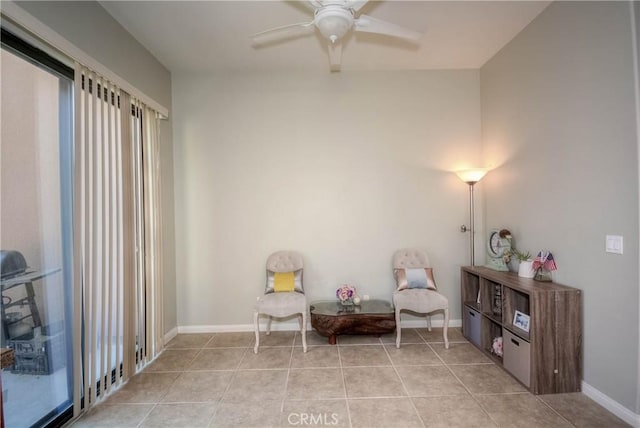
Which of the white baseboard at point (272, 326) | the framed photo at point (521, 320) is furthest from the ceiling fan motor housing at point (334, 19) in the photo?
the white baseboard at point (272, 326)

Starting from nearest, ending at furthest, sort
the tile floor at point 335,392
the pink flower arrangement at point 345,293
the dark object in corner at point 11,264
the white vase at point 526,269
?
1. the dark object in corner at point 11,264
2. the tile floor at point 335,392
3. the white vase at point 526,269
4. the pink flower arrangement at point 345,293

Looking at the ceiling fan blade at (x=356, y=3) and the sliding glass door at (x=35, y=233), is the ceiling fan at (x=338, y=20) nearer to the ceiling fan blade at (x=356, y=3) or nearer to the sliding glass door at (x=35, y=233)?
the ceiling fan blade at (x=356, y=3)

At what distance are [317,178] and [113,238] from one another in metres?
2.06

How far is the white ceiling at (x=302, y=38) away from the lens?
7.80ft

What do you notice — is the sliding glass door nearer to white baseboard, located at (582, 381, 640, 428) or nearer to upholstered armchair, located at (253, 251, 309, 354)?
upholstered armchair, located at (253, 251, 309, 354)

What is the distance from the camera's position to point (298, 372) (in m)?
2.52

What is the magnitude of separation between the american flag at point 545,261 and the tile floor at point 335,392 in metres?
0.93

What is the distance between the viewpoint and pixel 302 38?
9.11 ft

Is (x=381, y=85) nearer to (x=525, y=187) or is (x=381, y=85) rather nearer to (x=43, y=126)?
(x=525, y=187)

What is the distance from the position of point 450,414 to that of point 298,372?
1.20m

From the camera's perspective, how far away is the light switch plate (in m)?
1.89

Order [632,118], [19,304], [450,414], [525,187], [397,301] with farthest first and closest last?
1. [397,301]
2. [525,187]
3. [450,414]
4. [632,118]
5. [19,304]

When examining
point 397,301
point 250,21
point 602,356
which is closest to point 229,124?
point 250,21

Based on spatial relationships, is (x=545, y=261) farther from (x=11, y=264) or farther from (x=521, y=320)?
(x=11, y=264)
